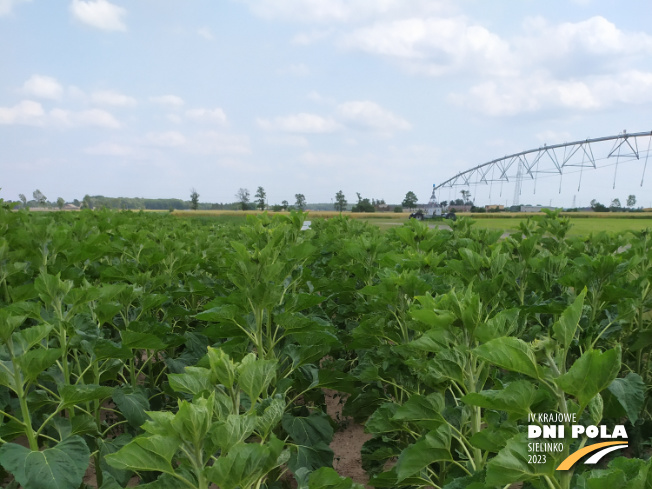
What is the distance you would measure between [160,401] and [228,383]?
2.58m

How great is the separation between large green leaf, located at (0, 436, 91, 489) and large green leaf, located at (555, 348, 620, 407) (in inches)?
84.9

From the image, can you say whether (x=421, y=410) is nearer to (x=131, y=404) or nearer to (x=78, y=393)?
(x=78, y=393)

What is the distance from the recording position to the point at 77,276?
13.6ft

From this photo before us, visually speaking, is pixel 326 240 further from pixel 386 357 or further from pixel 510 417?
pixel 510 417

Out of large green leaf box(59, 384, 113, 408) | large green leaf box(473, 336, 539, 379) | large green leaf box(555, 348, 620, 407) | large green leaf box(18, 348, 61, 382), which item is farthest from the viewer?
large green leaf box(59, 384, 113, 408)

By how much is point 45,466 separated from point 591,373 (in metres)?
2.38

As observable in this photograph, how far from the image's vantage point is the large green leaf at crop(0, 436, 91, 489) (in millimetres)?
2174

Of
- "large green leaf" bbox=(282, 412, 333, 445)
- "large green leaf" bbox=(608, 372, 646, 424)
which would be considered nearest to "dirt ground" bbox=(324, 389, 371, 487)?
"large green leaf" bbox=(282, 412, 333, 445)

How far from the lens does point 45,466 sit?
2238mm

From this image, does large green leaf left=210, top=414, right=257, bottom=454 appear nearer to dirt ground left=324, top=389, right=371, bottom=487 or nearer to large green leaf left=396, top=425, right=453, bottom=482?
large green leaf left=396, top=425, right=453, bottom=482

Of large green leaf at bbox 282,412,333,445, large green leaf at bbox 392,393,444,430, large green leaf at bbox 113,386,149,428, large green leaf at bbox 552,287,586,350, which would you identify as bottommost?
large green leaf at bbox 282,412,333,445

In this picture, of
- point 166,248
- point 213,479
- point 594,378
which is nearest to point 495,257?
point 594,378

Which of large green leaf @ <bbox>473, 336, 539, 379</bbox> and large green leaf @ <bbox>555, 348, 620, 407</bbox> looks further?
large green leaf @ <bbox>473, 336, 539, 379</bbox>

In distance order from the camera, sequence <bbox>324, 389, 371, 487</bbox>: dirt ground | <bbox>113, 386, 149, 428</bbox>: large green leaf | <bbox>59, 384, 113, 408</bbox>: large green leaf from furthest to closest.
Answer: <bbox>324, 389, 371, 487</bbox>: dirt ground
<bbox>113, 386, 149, 428</bbox>: large green leaf
<bbox>59, 384, 113, 408</bbox>: large green leaf
